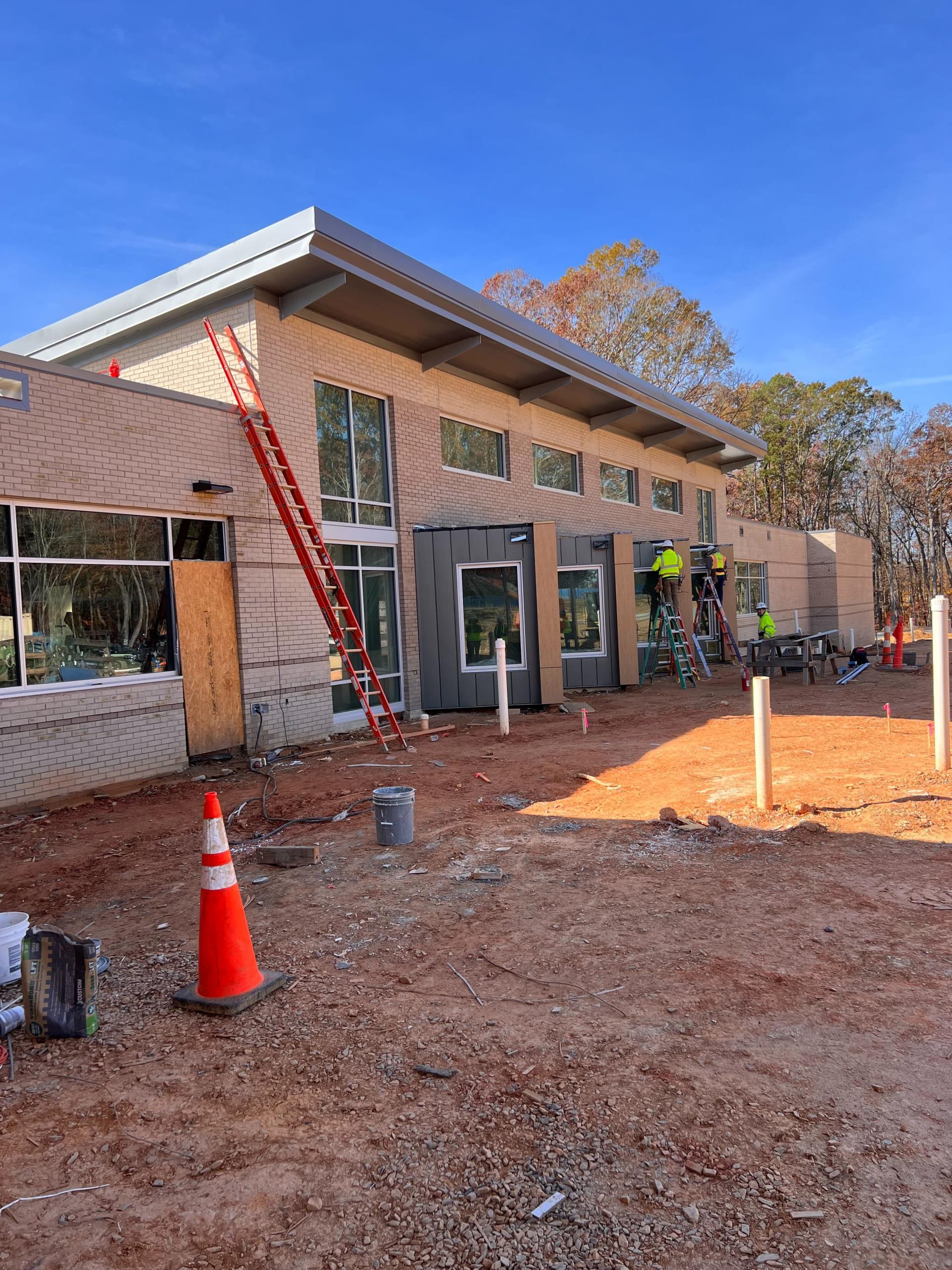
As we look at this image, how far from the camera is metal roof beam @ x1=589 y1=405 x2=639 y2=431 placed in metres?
20.0

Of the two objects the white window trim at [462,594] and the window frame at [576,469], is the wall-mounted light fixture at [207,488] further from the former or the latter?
the window frame at [576,469]

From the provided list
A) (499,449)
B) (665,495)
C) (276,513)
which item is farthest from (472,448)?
(665,495)

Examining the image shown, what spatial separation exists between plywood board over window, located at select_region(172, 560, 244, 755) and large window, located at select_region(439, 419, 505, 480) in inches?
243

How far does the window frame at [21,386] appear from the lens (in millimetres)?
8562

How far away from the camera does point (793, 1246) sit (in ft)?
7.57

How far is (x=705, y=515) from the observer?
89.6 ft

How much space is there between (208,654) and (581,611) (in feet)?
28.2

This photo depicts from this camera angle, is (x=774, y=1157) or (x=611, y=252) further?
(x=611, y=252)

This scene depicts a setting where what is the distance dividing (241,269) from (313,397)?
207 cm

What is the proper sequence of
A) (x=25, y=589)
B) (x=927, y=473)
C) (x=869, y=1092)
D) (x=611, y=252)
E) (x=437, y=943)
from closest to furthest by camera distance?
(x=869, y=1092) → (x=437, y=943) → (x=25, y=589) → (x=611, y=252) → (x=927, y=473)

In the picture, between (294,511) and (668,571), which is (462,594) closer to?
(294,511)

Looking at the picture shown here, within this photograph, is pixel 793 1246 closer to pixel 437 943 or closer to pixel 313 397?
pixel 437 943

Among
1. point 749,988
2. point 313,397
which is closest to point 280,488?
point 313,397

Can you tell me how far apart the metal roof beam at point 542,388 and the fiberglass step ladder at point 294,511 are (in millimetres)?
7492
